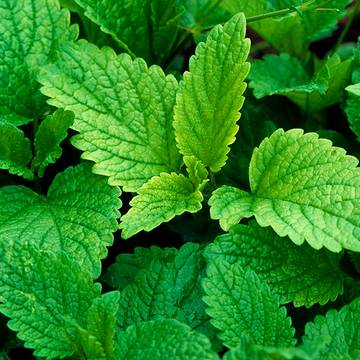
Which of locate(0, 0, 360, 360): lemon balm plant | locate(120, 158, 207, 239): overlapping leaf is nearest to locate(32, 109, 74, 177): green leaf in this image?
locate(0, 0, 360, 360): lemon balm plant

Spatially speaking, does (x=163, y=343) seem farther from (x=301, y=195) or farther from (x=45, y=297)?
(x=301, y=195)

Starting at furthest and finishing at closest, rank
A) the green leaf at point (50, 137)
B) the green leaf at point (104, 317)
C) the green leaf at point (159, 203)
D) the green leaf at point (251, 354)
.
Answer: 1. the green leaf at point (50, 137)
2. the green leaf at point (159, 203)
3. the green leaf at point (104, 317)
4. the green leaf at point (251, 354)

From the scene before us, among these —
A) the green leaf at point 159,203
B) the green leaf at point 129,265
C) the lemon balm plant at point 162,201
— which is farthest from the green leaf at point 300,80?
the green leaf at point 129,265

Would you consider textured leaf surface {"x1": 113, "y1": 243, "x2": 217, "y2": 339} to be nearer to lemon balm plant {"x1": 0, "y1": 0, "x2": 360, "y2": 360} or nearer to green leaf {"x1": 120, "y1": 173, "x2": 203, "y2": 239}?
lemon balm plant {"x1": 0, "y1": 0, "x2": 360, "y2": 360}

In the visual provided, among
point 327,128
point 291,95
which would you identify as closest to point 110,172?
point 291,95

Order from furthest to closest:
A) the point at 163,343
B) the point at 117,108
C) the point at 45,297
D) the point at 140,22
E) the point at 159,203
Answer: the point at 140,22 < the point at 117,108 < the point at 159,203 < the point at 45,297 < the point at 163,343

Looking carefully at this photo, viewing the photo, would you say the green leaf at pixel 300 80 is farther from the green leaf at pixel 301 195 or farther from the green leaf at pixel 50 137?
the green leaf at pixel 50 137

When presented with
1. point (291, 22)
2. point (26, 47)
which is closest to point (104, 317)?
point (26, 47)
